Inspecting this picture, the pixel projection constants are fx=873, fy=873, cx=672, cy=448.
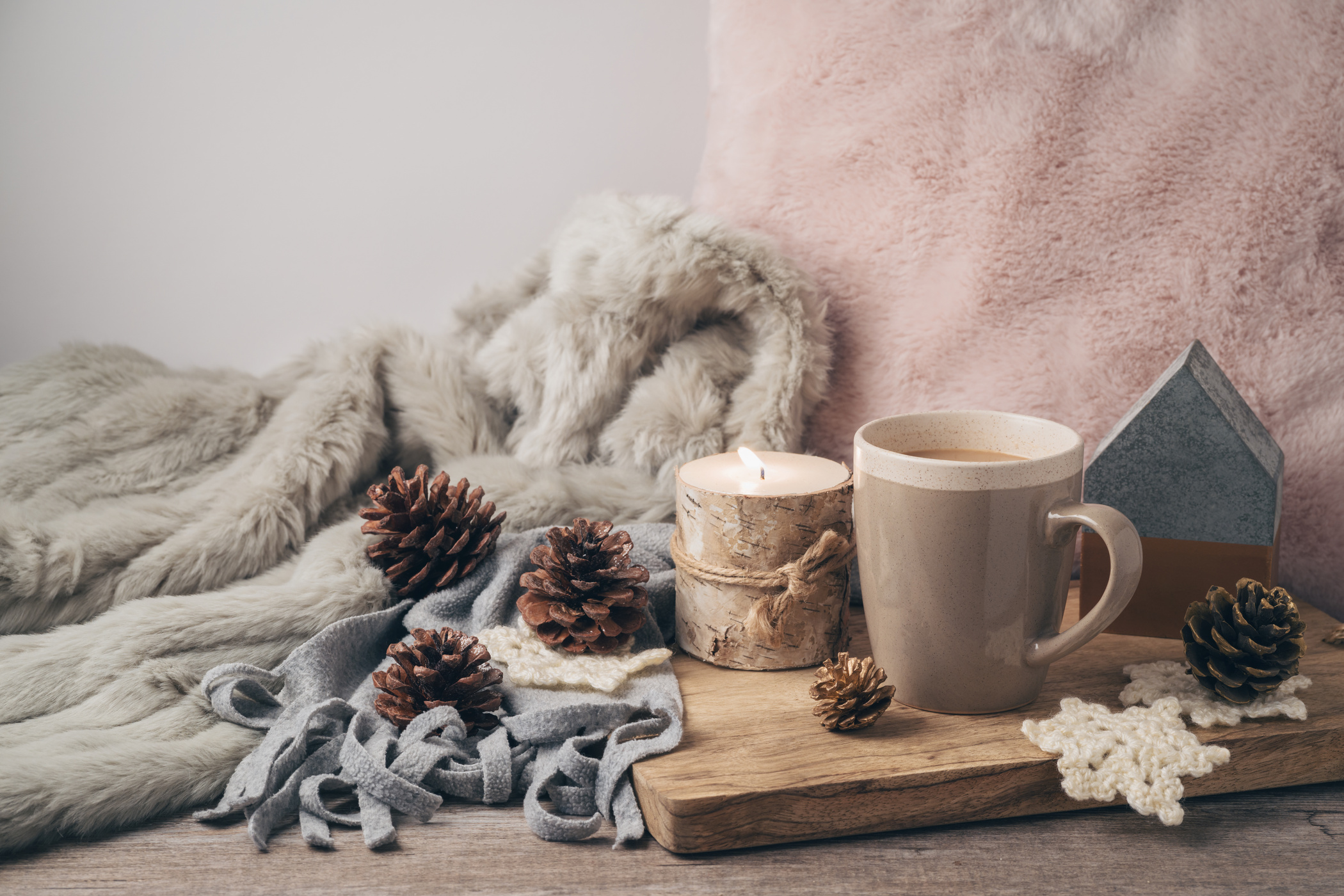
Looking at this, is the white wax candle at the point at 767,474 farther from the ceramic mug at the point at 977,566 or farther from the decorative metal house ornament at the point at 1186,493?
the decorative metal house ornament at the point at 1186,493

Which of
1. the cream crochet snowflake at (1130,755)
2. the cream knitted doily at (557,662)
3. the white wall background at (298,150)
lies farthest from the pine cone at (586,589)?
the white wall background at (298,150)

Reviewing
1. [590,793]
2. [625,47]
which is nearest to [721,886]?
[590,793]

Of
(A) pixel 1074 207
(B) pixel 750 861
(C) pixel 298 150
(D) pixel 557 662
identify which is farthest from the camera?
(C) pixel 298 150

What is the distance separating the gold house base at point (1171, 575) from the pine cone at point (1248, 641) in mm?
94

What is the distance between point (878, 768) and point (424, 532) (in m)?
0.39

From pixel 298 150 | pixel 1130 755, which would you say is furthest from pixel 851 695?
pixel 298 150

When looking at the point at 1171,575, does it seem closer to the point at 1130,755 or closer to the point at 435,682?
the point at 1130,755

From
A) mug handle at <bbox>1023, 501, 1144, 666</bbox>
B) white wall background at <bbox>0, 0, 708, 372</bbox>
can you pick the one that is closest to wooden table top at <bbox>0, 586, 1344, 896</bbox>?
mug handle at <bbox>1023, 501, 1144, 666</bbox>

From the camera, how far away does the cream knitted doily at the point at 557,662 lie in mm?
594

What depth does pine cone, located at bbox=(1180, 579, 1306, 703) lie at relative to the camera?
0.54m

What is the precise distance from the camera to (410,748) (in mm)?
529

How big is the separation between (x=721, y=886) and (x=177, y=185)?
106 centimetres

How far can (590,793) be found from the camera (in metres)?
0.52

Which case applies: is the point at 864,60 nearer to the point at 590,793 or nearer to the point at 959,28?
the point at 959,28
